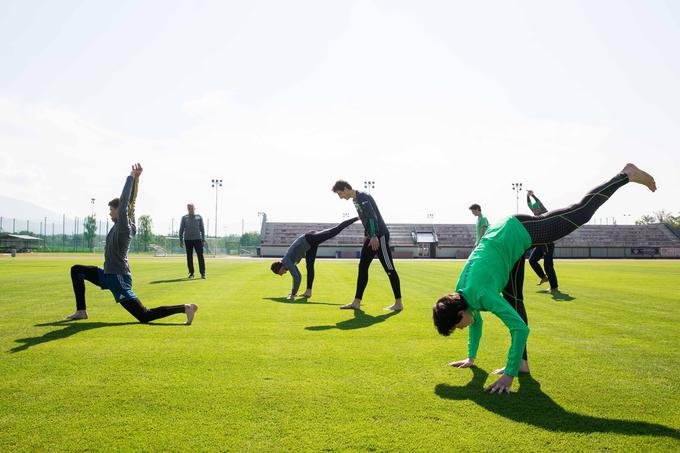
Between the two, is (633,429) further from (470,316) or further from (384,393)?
(384,393)

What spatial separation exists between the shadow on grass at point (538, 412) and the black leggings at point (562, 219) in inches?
56.6

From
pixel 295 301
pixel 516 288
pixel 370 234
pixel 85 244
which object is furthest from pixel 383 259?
pixel 85 244

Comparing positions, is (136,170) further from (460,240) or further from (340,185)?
(460,240)

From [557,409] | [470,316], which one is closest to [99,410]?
[470,316]

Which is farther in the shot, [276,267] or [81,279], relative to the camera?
[276,267]

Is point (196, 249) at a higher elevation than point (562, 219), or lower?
lower

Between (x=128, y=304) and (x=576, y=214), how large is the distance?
5822 mm

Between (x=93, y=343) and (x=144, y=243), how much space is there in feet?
293

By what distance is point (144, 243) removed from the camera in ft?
288

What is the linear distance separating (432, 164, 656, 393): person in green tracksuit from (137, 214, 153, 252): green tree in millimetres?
89364

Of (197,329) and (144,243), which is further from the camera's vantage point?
(144,243)

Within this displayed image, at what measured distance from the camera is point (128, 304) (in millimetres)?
6406

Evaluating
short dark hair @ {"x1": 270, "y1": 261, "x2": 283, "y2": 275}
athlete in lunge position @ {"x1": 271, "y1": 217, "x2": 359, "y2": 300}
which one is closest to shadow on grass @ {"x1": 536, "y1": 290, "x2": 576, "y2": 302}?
athlete in lunge position @ {"x1": 271, "y1": 217, "x2": 359, "y2": 300}

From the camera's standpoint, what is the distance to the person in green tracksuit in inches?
148
